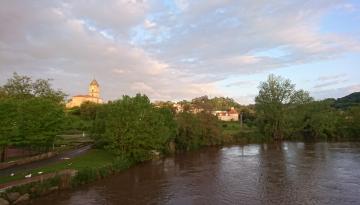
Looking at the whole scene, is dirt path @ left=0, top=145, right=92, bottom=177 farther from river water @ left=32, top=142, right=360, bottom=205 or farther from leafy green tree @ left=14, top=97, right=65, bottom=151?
river water @ left=32, top=142, right=360, bottom=205

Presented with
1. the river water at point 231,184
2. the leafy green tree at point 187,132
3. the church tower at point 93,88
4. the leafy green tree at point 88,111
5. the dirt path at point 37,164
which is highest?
the church tower at point 93,88

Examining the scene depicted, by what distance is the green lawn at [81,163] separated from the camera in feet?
103

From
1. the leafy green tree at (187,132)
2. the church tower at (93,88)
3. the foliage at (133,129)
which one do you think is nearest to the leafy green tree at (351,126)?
the leafy green tree at (187,132)

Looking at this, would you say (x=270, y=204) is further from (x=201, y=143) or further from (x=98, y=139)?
(x=201, y=143)

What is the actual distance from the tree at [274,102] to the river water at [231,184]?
1385 inches

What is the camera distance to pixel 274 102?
281ft

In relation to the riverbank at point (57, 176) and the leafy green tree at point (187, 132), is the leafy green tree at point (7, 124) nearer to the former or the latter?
the riverbank at point (57, 176)

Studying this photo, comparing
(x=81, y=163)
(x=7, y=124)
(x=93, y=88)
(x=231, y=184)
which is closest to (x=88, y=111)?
(x=7, y=124)

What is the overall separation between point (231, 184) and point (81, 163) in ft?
55.2

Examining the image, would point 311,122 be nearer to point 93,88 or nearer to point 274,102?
point 274,102

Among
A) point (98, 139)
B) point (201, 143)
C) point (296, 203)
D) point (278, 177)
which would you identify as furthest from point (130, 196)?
point (201, 143)

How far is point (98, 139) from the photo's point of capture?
2201 inches

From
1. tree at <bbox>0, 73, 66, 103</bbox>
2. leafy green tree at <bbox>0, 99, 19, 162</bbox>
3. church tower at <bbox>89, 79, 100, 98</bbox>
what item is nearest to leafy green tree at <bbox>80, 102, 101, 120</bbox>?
tree at <bbox>0, 73, 66, 103</bbox>

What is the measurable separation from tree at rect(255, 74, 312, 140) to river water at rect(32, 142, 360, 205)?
35190 millimetres
